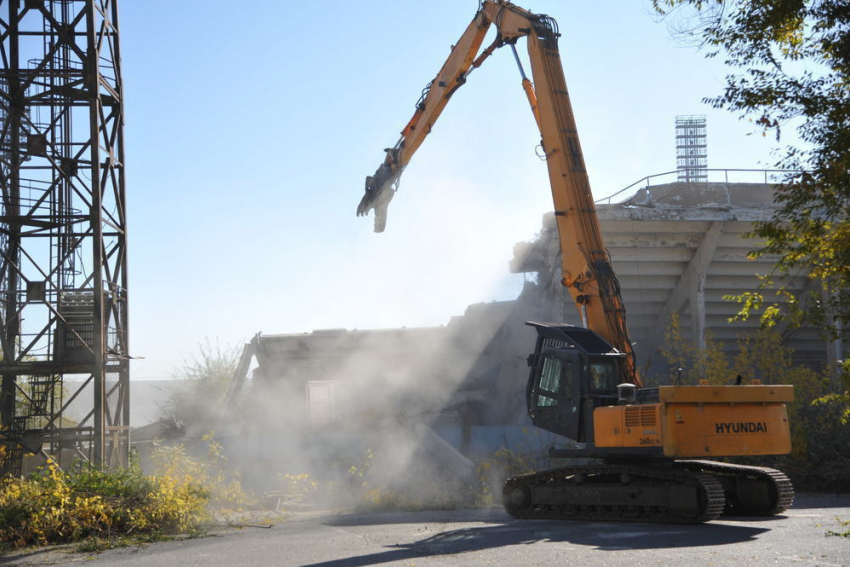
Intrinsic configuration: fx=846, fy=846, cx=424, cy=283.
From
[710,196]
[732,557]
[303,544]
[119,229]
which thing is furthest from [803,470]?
[119,229]

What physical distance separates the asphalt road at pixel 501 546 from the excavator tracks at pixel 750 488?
0.27 meters

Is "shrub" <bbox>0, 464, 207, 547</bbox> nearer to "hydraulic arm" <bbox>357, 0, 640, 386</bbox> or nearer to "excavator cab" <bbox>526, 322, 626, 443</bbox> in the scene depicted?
"excavator cab" <bbox>526, 322, 626, 443</bbox>

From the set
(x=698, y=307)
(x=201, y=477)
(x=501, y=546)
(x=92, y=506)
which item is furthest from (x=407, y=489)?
(x=698, y=307)

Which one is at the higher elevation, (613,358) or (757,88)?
(757,88)

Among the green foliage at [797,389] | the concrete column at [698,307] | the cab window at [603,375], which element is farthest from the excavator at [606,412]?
the concrete column at [698,307]

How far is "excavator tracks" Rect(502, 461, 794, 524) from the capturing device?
1116 cm

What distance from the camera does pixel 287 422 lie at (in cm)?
2862

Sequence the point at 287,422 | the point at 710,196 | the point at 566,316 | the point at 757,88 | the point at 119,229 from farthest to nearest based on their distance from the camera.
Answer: the point at 287,422 → the point at 566,316 → the point at 710,196 → the point at 119,229 → the point at 757,88

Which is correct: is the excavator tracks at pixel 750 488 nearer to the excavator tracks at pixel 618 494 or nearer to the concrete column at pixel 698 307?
the excavator tracks at pixel 618 494

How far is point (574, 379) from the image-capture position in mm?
12539

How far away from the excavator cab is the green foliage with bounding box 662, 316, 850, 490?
5.47m

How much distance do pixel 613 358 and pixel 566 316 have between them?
11.5m

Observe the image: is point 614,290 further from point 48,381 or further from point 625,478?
point 48,381

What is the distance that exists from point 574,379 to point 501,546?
11.1ft
